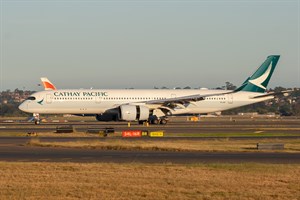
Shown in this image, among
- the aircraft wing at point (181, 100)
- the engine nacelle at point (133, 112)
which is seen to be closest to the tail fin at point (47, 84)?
the aircraft wing at point (181, 100)

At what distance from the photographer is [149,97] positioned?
8475cm

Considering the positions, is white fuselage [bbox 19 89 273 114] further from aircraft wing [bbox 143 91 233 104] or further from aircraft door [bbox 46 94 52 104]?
aircraft wing [bbox 143 91 233 104]

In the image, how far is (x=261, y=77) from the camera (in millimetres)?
89312

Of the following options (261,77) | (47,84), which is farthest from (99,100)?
(261,77)

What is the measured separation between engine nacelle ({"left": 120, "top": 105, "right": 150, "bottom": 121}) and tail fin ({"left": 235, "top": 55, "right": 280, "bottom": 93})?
15851 millimetres

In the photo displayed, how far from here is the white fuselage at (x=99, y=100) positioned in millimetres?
81250

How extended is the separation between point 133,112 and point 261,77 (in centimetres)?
2026

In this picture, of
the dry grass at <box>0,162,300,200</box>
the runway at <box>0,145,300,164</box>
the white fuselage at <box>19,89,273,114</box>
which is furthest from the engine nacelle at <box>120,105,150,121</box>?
the dry grass at <box>0,162,300,200</box>

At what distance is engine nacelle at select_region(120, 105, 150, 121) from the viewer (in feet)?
255

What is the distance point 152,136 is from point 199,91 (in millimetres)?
32069

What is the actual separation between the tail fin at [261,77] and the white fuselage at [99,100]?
4.23 m

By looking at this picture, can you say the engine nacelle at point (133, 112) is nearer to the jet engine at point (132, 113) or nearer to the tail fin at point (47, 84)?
the jet engine at point (132, 113)

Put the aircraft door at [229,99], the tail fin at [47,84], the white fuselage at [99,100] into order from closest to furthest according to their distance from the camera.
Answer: the white fuselage at [99,100] → the aircraft door at [229,99] → the tail fin at [47,84]

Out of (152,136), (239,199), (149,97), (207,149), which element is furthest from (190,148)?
(149,97)
